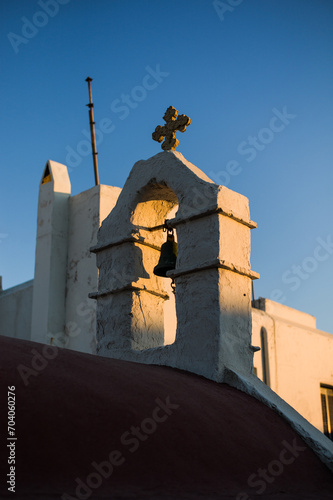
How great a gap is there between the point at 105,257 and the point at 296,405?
768cm

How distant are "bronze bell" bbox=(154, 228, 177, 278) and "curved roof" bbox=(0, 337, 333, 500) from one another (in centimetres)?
136

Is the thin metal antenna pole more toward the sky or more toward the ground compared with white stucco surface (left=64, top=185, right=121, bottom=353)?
more toward the sky

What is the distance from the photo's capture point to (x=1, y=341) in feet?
11.6

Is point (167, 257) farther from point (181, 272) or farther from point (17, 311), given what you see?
point (17, 311)

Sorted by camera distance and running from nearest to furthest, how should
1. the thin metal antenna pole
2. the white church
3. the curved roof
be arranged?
the curved roof → the white church → the thin metal antenna pole

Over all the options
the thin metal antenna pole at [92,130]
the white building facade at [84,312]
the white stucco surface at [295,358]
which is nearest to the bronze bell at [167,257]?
the white building facade at [84,312]

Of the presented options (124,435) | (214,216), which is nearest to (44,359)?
(124,435)

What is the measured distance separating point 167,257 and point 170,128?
125 centimetres

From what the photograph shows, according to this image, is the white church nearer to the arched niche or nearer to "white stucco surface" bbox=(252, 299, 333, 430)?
the arched niche

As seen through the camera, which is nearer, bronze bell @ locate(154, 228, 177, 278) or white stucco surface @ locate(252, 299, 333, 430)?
bronze bell @ locate(154, 228, 177, 278)

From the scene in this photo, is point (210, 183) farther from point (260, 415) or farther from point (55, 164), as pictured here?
point (55, 164)

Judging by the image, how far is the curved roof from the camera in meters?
2.70

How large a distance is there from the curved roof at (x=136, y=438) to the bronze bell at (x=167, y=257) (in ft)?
4.47

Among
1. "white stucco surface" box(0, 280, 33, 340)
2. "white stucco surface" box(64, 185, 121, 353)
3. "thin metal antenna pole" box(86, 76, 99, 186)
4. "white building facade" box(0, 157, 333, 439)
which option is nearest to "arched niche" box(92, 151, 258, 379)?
"white building facade" box(0, 157, 333, 439)
